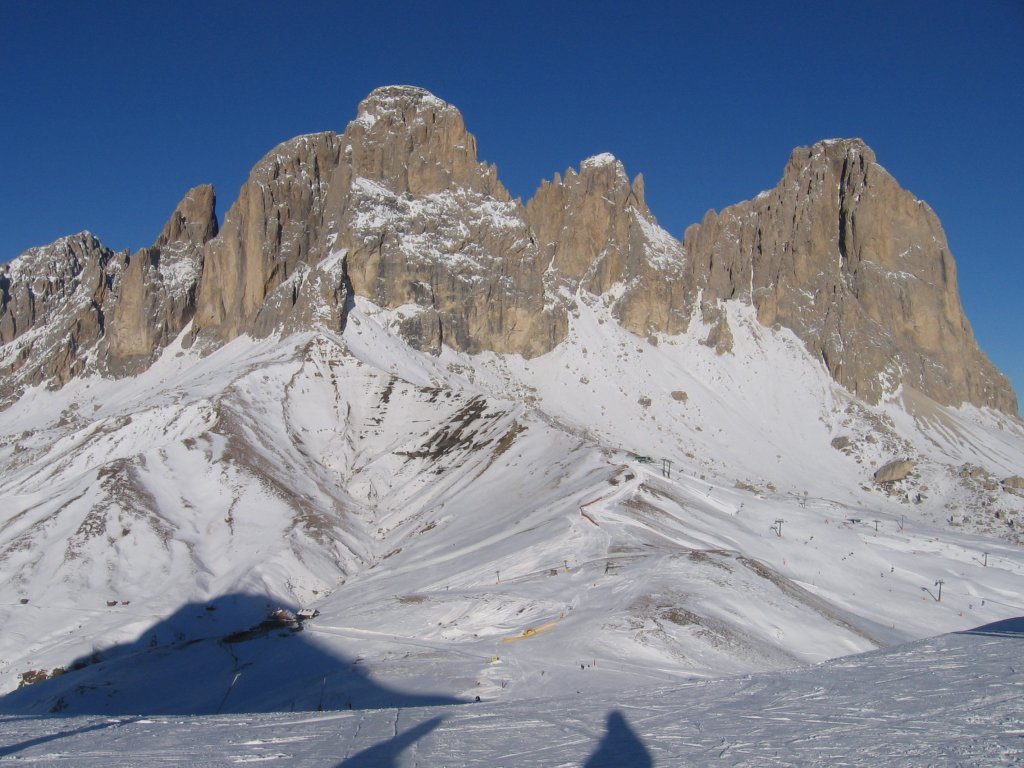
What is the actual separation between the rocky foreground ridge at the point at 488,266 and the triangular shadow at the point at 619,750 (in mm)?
84897

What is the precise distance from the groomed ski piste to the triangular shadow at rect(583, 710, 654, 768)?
0.16 feet

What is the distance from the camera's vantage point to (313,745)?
30.0 feet

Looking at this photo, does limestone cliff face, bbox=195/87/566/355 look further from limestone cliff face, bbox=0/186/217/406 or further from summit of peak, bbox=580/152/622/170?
summit of peak, bbox=580/152/622/170

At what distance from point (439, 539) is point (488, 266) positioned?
210ft

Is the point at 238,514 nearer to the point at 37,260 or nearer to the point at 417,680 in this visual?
the point at 417,680

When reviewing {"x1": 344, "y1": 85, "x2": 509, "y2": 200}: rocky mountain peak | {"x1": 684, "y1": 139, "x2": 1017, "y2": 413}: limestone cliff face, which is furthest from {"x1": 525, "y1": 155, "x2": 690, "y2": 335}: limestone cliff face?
{"x1": 344, "y1": 85, "x2": 509, "y2": 200}: rocky mountain peak

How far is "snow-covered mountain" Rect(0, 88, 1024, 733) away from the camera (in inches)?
1143

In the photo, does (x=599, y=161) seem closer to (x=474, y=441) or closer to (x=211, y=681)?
(x=474, y=441)

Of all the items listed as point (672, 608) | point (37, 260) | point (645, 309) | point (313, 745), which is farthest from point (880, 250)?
point (37, 260)

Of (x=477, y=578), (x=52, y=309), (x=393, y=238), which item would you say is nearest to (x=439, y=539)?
(x=477, y=578)

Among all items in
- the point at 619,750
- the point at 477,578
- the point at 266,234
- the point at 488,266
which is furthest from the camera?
the point at 266,234

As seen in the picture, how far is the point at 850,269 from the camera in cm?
12875

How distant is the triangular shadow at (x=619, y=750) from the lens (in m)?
7.60

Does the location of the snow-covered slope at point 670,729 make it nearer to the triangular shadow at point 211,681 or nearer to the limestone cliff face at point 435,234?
the triangular shadow at point 211,681
